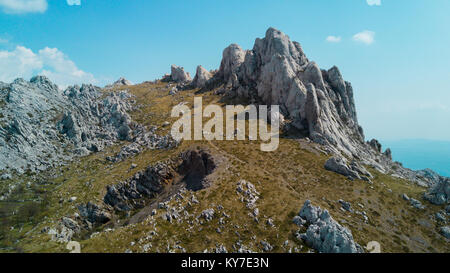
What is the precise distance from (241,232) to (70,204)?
180 ft

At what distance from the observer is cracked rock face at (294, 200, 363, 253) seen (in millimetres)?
37312

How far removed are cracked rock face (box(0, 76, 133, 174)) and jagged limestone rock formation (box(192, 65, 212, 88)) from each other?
53.3 meters

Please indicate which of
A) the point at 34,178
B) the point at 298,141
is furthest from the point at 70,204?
the point at 298,141

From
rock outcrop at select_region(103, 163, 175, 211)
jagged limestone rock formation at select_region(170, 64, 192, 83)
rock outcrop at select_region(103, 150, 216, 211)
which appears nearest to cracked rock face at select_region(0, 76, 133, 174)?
rock outcrop at select_region(103, 163, 175, 211)

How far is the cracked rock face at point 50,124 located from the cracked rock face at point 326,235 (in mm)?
98369

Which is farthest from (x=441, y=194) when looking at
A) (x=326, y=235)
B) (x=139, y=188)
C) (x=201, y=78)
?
(x=201, y=78)

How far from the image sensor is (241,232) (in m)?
44.6

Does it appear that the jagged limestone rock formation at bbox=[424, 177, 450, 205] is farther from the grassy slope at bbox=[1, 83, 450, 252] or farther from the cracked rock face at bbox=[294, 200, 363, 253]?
the cracked rock face at bbox=[294, 200, 363, 253]

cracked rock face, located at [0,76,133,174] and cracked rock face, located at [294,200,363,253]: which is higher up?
cracked rock face, located at [0,76,133,174]

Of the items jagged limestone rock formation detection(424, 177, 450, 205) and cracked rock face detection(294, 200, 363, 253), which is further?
jagged limestone rock formation detection(424, 177, 450, 205)

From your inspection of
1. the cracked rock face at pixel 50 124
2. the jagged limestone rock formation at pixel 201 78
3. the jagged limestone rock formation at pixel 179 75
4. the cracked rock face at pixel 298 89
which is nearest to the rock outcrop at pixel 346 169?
the cracked rock face at pixel 298 89

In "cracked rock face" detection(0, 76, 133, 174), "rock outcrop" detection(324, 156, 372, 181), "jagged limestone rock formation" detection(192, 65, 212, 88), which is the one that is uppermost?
"jagged limestone rock formation" detection(192, 65, 212, 88)
